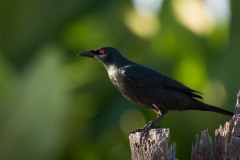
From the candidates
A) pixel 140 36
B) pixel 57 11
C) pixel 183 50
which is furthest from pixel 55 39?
pixel 183 50

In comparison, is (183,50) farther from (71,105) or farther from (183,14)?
(71,105)

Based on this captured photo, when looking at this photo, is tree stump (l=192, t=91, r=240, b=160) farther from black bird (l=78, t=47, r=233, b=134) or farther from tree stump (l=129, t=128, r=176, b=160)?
black bird (l=78, t=47, r=233, b=134)

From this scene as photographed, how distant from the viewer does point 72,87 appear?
42.0ft

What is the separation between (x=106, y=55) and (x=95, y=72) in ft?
15.2

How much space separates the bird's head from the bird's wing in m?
0.20

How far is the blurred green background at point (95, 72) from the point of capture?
427 inches

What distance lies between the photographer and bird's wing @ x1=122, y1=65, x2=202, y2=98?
8164 millimetres

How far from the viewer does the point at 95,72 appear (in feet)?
43.1

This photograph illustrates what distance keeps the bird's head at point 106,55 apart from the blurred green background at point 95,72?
7.78 ft

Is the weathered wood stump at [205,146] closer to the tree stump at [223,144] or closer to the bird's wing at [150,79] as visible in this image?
the tree stump at [223,144]

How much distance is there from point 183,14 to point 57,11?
1760 mm

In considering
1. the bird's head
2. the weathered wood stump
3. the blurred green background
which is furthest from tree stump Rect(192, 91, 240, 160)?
the blurred green background

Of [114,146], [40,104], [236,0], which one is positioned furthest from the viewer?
[114,146]

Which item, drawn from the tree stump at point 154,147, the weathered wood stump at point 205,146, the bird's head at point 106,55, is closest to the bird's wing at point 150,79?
the bird's head at point 106,55
